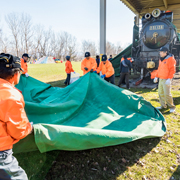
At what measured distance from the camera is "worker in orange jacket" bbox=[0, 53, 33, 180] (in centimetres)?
143

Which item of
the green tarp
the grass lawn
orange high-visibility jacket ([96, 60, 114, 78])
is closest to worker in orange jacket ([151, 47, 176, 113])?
the green tarp

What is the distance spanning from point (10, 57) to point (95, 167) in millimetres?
2246

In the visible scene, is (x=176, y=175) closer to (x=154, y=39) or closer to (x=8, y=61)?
(x=8, y=61)

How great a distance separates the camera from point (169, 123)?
166 inches

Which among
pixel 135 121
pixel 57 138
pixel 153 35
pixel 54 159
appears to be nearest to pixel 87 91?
pixel 135 121

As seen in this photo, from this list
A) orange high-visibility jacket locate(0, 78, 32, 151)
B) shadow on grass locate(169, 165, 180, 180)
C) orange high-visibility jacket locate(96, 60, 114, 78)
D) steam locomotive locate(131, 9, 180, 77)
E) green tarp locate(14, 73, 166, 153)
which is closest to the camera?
orange high-visibility jacket locate(0, 78, 32, 151)

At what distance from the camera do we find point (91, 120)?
3328mm

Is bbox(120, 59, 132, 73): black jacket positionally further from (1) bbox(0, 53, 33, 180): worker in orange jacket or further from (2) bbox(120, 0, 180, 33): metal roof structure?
(1) bbox(0, 53, 33, 180): worker in orange jacket

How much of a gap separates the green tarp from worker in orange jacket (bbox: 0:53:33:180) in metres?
0.47

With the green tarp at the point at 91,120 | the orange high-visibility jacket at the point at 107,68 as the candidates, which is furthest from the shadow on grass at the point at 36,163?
the orange high-visibility jacket at the point at 107,68

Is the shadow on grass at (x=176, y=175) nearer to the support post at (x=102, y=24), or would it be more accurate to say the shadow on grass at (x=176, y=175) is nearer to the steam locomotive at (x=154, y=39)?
the steam locomotive at (x=154, y=39)

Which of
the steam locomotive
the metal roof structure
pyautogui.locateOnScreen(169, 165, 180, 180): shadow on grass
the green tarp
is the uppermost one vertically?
the metal roof structure

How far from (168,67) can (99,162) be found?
3.62 meters

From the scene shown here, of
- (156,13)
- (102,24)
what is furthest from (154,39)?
(102,24)
